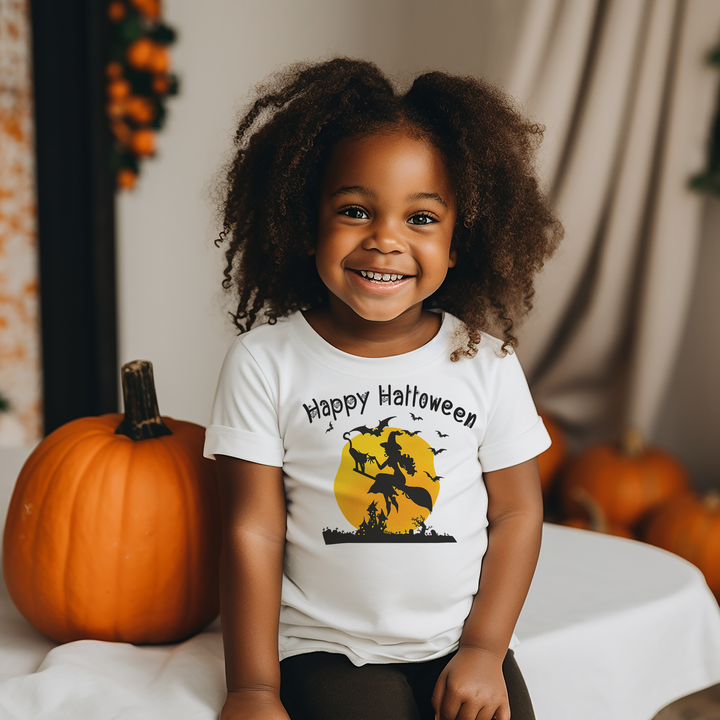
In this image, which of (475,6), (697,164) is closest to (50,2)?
(475,6)

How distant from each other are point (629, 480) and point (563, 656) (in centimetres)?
111

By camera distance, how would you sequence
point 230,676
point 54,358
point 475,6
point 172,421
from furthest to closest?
point 54,358 → point 475,6 → point 172,421 → point 230,676

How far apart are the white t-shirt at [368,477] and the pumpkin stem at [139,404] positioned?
4.9 inches

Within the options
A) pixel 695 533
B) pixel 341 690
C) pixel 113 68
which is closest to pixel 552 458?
pixel 695 533

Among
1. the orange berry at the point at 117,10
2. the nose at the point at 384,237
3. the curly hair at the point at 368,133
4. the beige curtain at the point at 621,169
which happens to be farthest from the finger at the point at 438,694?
the orange berry at the point at 117,10

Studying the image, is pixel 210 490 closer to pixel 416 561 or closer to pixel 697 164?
pixel 416 561

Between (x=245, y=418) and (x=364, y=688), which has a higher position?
(x=245, y=418)

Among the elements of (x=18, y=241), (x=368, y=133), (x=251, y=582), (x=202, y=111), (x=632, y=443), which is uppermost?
(x=368, y=133)

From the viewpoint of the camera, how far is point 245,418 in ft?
2.74

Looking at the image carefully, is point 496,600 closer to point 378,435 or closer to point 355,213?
point 378,435

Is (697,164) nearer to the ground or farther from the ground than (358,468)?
farther from the ground

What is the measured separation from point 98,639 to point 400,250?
0.56m

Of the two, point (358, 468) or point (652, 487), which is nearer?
point (358, 468)

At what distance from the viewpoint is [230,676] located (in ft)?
2.56
